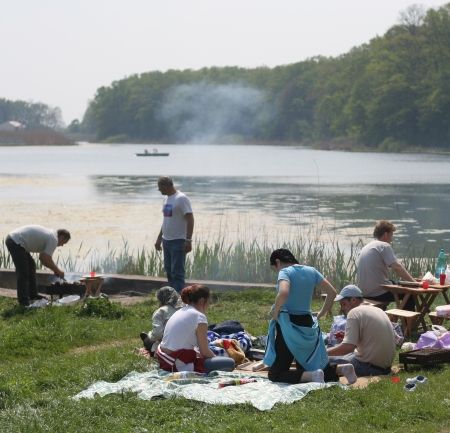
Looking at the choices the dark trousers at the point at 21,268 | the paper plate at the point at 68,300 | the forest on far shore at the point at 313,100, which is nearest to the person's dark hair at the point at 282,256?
the paper plate at the point at 68,300

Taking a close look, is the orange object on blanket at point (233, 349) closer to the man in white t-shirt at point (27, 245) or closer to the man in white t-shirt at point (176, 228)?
the man in white t-shirt at point (176, 228)

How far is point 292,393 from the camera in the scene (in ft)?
25.7

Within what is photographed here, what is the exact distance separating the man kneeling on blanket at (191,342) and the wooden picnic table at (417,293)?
102 inches

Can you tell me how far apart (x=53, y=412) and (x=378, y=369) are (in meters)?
2.78

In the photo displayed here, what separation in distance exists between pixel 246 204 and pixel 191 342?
25.1 m

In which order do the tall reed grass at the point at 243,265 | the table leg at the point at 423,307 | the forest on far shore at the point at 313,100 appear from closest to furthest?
the table leg at the point at 423,307
the tall reed grass at the point at 243,265
the forest on far shore at the point at 313,100

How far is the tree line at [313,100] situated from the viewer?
9675 cm


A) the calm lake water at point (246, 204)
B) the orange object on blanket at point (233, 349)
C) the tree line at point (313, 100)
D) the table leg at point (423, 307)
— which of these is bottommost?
the calm lake water at point (246, 204)

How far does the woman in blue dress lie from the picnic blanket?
183mm

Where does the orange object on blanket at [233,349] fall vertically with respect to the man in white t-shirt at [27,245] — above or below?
below

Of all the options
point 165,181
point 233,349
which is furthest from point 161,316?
point 165,181

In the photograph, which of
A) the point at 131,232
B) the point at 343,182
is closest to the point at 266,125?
the point at 343,182

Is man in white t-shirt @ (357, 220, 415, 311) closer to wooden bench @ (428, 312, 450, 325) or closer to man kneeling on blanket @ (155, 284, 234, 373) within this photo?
wooden bench @ (428, 312, 450, 325)

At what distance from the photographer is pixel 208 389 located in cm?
792
